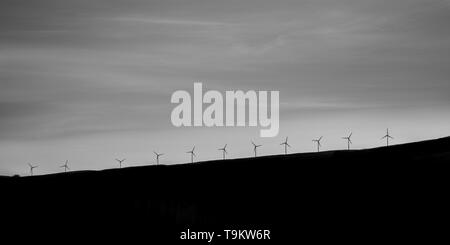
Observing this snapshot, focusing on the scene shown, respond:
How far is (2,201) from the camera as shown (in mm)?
149250

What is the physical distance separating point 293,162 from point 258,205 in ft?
58.1

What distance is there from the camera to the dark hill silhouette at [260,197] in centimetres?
8300

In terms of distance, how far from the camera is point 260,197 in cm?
10544

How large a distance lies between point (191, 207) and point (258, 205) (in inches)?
695

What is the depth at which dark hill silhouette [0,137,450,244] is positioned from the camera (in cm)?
8300

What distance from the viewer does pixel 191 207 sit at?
117m
